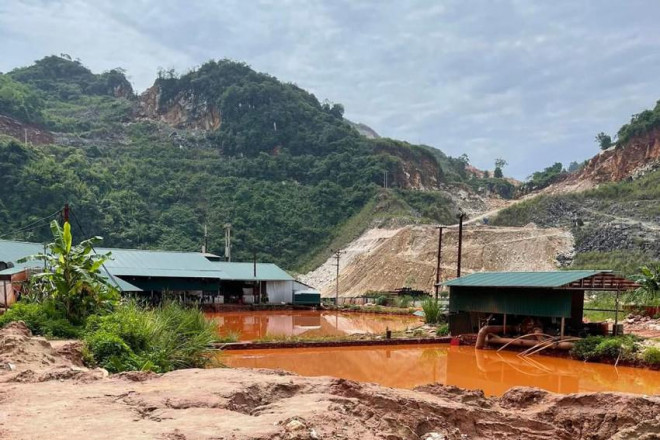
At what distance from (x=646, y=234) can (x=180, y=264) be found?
128 ft

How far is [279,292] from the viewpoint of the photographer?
41875mm

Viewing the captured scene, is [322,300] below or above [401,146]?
below

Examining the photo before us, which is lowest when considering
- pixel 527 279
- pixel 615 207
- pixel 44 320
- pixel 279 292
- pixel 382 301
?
pixel 382 301

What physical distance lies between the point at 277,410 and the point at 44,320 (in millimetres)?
9049

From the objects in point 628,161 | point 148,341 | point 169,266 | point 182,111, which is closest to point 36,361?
point 148,341

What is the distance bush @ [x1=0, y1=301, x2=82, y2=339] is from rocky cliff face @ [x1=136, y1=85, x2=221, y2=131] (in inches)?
3282

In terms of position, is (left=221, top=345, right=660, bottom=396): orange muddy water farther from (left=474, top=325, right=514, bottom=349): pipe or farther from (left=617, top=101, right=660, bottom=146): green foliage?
(left=617, top=101, right=660, bottom=146): green foliage

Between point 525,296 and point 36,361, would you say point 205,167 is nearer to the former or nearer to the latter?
point 525,296

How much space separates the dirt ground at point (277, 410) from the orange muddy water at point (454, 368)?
21.4 feet

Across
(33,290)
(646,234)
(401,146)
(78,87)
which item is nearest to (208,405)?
(33,290)

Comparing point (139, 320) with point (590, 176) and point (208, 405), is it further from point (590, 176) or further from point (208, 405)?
point (590, 176)

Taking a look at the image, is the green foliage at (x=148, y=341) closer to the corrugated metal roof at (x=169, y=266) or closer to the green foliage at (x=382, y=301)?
the corrugated metal roof at (x=169, y=266)

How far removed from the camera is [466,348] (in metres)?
20.0

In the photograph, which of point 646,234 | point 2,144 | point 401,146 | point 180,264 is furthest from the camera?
point 401,146
